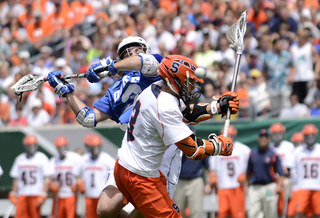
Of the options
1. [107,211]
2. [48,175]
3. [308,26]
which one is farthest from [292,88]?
[107,211]

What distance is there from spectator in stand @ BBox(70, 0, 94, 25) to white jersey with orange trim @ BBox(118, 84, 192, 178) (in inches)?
402

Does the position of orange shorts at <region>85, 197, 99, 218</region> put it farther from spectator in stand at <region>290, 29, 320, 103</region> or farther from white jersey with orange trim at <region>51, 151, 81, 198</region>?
spectator in stand at <region>290, 29, 320, 103</region>

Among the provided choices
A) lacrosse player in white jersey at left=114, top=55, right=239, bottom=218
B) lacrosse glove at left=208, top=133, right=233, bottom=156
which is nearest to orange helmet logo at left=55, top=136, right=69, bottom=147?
lacrosse player in white jersey at left=114, top=55, right=239, bottom=218

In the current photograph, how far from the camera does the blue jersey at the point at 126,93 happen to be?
222 inches

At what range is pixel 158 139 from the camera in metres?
4.97

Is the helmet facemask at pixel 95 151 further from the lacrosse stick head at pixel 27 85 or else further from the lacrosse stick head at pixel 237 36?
the lacrosse stick head at pixel 237 36

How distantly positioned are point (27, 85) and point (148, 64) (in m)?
1.45

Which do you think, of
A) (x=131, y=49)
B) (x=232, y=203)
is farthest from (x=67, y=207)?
(x=131, y=49)

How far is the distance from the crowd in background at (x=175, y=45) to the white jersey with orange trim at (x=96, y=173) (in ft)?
4.92

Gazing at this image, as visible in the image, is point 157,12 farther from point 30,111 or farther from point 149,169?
point 149,169

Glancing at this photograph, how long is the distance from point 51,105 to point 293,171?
531 cm

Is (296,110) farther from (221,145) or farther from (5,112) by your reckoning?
(5,112)

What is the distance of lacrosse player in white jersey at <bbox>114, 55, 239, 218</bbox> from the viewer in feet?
15.8

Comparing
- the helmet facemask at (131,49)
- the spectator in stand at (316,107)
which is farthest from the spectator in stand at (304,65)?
the helmet facemask at (131,49)
